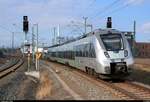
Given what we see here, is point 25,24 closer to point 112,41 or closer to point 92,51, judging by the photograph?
point 92,51

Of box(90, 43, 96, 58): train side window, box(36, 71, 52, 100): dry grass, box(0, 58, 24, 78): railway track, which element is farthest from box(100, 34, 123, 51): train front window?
box(0, 58, 24, 78): railway track

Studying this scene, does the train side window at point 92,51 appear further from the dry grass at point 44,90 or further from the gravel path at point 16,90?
the gravel path at point 16,90

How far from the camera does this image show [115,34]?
2653 centimetres

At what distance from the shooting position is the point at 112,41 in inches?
1029

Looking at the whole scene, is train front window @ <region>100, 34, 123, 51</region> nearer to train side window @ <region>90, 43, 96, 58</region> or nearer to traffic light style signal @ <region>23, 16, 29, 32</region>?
train side window @ <region>90, 43, 96, 58</region>

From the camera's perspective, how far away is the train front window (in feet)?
84.7

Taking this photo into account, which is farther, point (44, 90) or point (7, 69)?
point (7, 69)

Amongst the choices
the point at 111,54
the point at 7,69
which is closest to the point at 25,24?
the point at 111,54

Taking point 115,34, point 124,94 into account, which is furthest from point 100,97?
point 115,34

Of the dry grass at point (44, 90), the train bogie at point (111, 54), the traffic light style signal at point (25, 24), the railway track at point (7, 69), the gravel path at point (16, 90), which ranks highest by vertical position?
the traffic light style signal at point (25, 24)

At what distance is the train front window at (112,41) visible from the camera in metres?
25.8

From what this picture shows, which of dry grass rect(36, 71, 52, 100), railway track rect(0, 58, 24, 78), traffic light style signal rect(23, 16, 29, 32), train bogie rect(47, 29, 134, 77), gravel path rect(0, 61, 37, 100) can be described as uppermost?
traffic light style signal rect(23, 16, 29, 32)

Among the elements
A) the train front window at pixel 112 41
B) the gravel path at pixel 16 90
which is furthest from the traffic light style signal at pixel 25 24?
the train front window at pixel 112 41

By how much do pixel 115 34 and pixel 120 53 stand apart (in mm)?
1558
